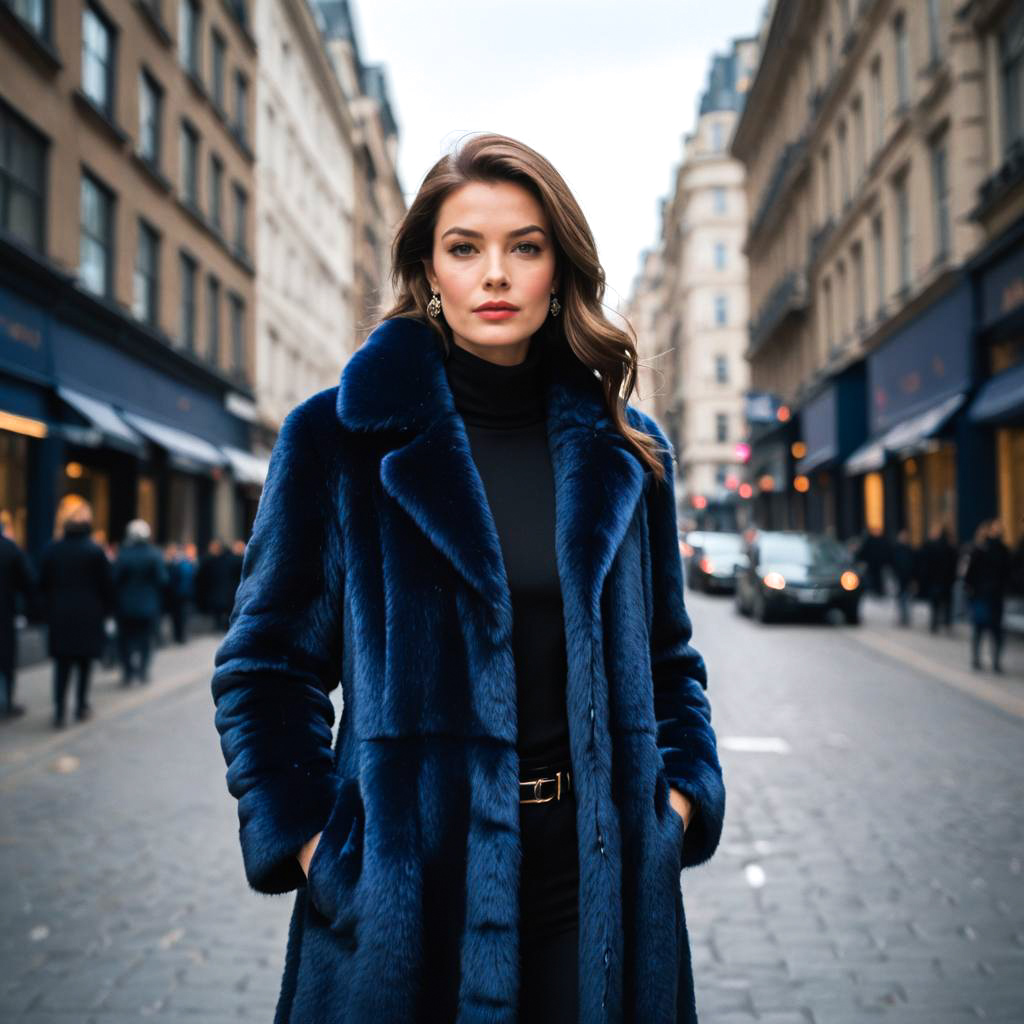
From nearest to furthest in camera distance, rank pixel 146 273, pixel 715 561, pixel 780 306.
→ pixel 146 273
pixel 715 561
pixel 780 306

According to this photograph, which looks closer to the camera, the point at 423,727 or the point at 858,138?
the point at 423,727

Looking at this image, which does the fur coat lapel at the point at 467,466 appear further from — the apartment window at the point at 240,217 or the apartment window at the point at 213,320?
the apartment window at the point at 240,217

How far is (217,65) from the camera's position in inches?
1076

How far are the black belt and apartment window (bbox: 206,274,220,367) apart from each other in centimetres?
2609

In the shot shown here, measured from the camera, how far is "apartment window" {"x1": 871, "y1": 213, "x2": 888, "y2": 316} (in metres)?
27.5

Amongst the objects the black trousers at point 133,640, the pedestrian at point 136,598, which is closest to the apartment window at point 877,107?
the pedestrian at point 136,598

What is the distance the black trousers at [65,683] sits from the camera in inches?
392

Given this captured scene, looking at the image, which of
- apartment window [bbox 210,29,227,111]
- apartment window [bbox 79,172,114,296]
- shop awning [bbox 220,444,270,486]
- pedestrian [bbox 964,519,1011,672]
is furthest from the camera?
apartment window [bbox 210,29,227,111]

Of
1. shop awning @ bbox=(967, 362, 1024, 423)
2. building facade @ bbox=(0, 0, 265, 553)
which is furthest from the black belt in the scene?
shop awning @ bbox=(967, 362, 1024, 423)

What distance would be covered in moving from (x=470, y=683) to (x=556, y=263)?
0.82m

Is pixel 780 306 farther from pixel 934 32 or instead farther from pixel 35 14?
pixel 35 14

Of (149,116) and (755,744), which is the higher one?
(149,116)

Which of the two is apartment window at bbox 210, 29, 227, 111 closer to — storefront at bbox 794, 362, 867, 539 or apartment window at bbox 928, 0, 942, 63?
apartment window at bbox 928, 0, 942, 63

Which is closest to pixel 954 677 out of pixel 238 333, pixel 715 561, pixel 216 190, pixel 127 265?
pixel 127 265
